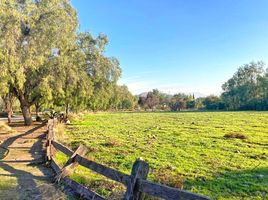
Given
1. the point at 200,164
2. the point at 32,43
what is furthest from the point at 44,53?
the point at 200,164

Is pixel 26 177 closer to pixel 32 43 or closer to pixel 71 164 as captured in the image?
pixel 71 164

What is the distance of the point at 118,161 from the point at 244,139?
833 centimetres

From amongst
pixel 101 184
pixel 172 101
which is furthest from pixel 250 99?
pixel 101 184

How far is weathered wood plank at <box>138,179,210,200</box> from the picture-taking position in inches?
122

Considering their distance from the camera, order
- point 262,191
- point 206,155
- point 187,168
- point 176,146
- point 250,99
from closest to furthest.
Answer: point 262,191, point 187,168, point 206,155, point 176,146, point 250,99

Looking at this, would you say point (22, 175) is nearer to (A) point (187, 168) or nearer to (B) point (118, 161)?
(B) point (118, 161)

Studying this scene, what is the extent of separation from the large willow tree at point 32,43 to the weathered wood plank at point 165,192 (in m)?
12.1

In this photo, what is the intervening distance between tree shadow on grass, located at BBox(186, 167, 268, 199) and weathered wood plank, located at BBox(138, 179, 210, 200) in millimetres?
2741

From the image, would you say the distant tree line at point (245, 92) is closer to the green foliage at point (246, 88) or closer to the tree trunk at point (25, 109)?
the green foliage at point (246, 88)

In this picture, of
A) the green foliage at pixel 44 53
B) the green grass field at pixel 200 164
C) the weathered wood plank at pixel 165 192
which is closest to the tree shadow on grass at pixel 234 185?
the green grass field at pixel 200 164

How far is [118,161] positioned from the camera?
8805mm

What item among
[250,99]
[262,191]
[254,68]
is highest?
[254,68]

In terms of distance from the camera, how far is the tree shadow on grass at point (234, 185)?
5.94 metres

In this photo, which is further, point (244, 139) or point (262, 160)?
point (244, 139)
